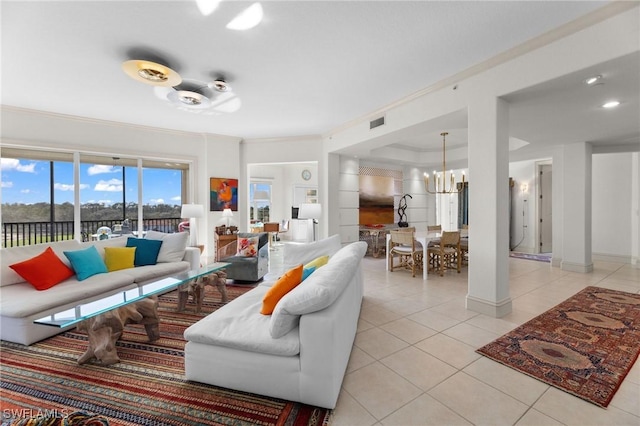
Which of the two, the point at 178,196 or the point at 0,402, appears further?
the point at 178,196

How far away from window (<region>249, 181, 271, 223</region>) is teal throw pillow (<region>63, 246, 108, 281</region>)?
5.86 m

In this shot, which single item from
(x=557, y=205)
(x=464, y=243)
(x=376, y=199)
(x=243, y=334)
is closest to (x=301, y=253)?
(x=243, y=334)

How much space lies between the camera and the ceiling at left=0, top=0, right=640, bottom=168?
7.54 ft

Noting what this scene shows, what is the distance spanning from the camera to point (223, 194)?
6.38 m

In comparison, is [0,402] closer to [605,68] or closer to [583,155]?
[605,68]

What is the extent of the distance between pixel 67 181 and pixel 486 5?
6839 millimetres

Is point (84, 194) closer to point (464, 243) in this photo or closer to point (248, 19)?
point (248, 19)

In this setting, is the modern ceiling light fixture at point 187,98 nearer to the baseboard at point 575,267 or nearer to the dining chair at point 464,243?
the dining chair at point 464,243

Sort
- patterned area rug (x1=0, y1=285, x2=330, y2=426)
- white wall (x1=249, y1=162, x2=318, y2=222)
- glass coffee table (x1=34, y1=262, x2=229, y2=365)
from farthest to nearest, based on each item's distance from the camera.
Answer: white wall (x1=249, y1=162, x2=318, y2=222) < glass coffee table (x1=34, y1=262, x2=229, y2=365) < patterned area rug (x1=0, y1=285, x2=330, y2=426)

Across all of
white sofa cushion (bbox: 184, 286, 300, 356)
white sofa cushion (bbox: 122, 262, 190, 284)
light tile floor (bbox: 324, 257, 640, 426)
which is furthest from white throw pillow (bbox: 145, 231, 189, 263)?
light tile floor (bbox: 324, 257, 640, 426)

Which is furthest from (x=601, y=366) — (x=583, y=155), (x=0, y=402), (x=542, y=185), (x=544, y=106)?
(x=542, y=185)

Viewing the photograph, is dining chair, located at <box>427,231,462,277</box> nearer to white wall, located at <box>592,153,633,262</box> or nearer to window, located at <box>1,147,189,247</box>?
white wall, located at <box>592,153,633,262</box>

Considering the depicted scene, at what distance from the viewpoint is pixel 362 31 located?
2562 mm

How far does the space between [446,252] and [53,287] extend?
5754mm
